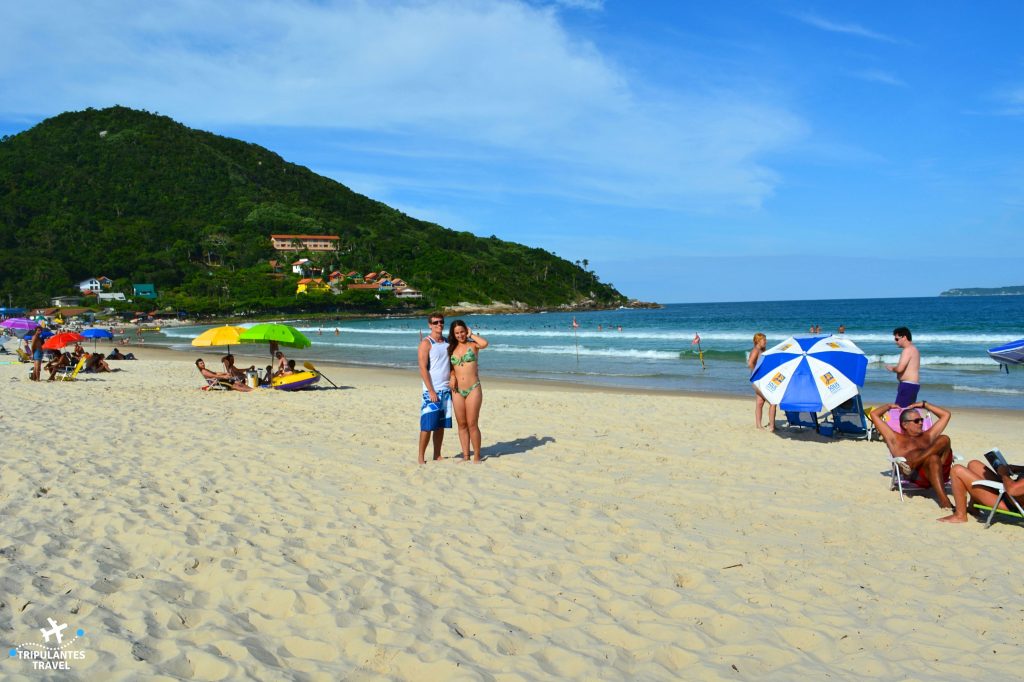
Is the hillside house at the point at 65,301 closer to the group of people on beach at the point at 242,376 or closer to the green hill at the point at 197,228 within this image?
the green hill at the point at 197,228

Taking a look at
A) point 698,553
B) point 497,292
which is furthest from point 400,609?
point 497,292

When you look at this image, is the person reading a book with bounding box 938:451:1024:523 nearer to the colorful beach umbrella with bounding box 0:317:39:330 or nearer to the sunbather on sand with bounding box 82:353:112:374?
the sunbather on sand with bounding box 82:353:112:374

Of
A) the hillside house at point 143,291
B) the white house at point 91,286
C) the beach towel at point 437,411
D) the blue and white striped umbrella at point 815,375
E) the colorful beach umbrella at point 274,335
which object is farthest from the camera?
the white house at point 91,286

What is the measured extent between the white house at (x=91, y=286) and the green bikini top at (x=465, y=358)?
102228 millimetres

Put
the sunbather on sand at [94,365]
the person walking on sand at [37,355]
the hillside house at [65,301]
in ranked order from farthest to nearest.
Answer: the hillside house at [65,301]
the sunbather on sand at [94,365]
the person walking on sand at [37,355]

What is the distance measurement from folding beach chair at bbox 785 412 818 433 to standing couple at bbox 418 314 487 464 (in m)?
4.48

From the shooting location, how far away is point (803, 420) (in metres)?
9.05

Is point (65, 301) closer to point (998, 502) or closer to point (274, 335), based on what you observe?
point (274, 335)

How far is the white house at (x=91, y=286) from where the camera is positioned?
3654 inches

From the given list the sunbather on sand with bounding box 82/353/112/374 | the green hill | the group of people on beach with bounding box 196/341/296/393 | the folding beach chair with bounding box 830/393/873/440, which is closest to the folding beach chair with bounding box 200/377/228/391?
the group of people on beach with bounding box 196/341/296/393

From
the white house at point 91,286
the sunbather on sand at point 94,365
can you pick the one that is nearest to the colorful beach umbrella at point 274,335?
the sunbather on sand at point 94,365

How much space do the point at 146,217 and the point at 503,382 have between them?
11155 centimetres

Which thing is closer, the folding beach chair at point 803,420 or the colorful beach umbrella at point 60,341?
the folding beach chair at point 803,420

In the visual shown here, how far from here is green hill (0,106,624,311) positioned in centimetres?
9769
